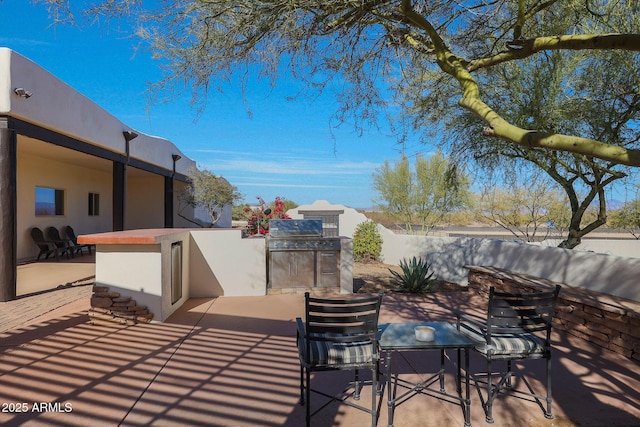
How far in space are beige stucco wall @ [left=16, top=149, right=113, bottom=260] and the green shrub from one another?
10151 mm

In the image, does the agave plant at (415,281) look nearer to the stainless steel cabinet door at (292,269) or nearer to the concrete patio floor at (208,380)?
the stainless steel cabinet door at (292,269)

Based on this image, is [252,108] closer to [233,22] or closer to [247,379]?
[233,22]

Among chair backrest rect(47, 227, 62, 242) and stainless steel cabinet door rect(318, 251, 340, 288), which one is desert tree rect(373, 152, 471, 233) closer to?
stainless steel cabinet door rect(318, 251, 340, 288)

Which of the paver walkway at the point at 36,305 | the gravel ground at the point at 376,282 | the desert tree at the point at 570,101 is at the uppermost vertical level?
the desert tree at the point at 570,101

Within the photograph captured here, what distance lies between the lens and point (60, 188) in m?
12.7

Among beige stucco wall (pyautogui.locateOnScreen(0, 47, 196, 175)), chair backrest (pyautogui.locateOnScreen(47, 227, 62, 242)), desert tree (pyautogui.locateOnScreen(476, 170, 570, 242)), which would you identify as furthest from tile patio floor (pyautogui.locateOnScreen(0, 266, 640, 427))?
desert tree (pyautogui.locateOnScreen(476, 170, 570, 242))

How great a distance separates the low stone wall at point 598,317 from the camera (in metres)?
4.21

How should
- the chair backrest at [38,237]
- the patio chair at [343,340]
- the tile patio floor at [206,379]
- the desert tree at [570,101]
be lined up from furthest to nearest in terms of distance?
1. the chair backrest at [38,237]
2. the desert tree at [570,101]
3. the tile patio floor at [206,379]
4. the patio chair at [343,340]

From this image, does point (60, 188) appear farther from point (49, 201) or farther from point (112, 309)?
point (112, 309)

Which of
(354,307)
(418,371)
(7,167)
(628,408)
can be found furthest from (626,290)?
(7,167)

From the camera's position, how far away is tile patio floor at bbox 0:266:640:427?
2834 mm

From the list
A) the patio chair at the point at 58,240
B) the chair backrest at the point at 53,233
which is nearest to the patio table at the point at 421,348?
the patio chair at the point at 58,240

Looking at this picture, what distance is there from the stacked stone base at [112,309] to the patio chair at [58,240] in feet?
23.2

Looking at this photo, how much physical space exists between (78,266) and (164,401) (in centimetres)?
853
